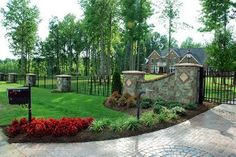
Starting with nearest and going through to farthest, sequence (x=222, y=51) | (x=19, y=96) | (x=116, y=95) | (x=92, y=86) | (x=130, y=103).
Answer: (x=19, y=96) → (x=130, y=103) → (x=116, y=95) → (x=92, y=86) → (x=222, y=51)

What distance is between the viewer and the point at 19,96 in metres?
7.93

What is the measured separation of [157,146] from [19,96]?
392 cm

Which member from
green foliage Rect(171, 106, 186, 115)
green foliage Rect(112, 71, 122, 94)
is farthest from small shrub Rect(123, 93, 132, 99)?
green foliage Rect(171, 106, 186, 115)

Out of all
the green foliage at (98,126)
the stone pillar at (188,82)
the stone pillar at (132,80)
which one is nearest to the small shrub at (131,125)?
the green foliage at (98,126)

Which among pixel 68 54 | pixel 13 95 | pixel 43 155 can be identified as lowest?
pixel 43 155

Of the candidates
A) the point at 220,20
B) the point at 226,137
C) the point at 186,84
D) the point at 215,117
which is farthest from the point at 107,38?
the point at 226,137

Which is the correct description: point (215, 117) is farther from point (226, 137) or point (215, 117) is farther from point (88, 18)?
point (88, 18)

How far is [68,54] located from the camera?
5950 cm

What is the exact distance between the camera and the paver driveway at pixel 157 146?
251 inches

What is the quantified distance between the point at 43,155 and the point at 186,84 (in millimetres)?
7330

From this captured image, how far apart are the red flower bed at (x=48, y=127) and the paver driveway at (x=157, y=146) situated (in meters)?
0.44

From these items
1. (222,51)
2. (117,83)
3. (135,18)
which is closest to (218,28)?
(222,51)

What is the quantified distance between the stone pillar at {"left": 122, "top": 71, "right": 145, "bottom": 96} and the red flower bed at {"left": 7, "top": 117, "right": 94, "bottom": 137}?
627cm

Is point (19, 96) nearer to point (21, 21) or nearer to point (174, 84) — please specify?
point (174, 84)
